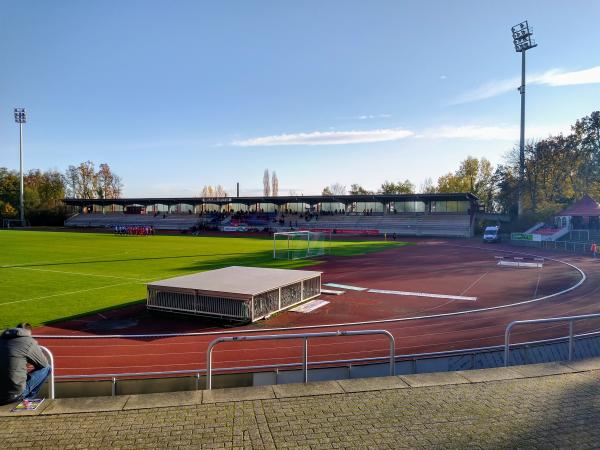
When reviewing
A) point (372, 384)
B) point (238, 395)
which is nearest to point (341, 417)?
point (372, 384)

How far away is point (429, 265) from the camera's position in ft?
105

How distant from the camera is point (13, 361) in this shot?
6.32 metres

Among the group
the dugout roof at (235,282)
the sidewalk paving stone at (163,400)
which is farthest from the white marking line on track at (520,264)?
the sidewalk paving stone at (163,400)

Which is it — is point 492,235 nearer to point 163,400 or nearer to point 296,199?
point 296,199

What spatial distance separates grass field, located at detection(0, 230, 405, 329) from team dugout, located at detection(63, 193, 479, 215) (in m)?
34.9

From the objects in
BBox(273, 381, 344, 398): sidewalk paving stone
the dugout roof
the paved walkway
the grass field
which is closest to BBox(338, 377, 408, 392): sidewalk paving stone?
the paved walkway

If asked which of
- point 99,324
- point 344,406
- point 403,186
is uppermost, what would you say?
point 403,186

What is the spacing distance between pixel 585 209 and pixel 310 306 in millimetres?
49785

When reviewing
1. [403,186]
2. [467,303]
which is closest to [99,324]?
[467,303]

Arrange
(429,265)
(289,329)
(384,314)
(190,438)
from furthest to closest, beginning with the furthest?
1. (429,265)
2. (384,314)
3. (289,329)
4. (190,438)

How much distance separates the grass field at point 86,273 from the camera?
1775cm

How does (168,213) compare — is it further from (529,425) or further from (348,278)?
(529,425)

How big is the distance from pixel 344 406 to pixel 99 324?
11.8 metres

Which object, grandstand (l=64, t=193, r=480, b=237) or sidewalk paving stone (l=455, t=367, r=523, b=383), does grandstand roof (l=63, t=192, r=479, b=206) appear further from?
sidewalk paving stone (l=455, t=367, r=523, b=383)
